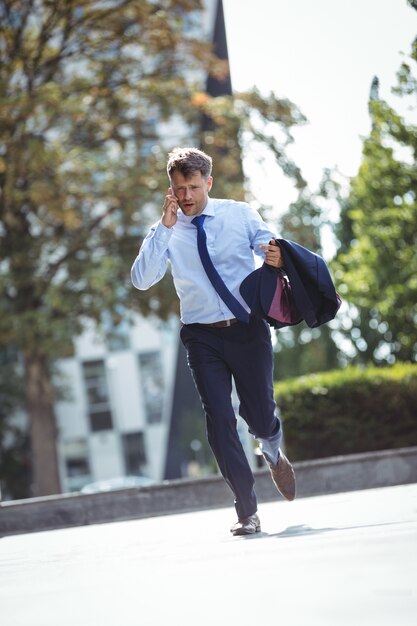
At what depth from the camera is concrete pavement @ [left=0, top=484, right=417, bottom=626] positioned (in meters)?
2.77

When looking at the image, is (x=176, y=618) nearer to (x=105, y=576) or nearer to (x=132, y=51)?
(x=105, y=576)

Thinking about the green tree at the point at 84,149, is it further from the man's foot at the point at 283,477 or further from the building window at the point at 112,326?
the man's foot at the point at 283,477

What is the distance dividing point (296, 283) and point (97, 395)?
49.5 meters

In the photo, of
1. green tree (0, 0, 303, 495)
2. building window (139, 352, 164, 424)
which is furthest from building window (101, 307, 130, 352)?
building window (139, 352, 164, 424)

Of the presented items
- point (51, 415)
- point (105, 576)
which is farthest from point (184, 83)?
point (105, 576)

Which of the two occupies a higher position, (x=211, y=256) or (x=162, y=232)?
(x=162, y=232)

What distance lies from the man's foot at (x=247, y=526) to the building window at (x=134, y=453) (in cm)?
4825

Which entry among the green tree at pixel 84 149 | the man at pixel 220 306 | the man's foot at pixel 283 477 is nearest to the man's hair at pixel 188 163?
the man at pixel 220 306

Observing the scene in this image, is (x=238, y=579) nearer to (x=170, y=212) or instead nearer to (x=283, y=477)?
(x=170, y=212)

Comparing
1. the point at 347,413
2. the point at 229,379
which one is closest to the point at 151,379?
the point at 347,413

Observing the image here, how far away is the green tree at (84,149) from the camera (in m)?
18.7

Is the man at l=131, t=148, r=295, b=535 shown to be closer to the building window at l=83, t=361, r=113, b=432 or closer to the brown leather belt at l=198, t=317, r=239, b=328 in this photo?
the brown leather belt at l=198, t=317, r=239, b=328

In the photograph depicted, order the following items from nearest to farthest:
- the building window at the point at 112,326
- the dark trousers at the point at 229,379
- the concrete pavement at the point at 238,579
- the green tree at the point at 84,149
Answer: the concrete pavement at the point at 238,579 < the dark trousers at the point at 229,379 < the green tree at the point at 84,149 < the building window at the point at 112,326

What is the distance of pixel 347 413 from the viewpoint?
14.7 metres
